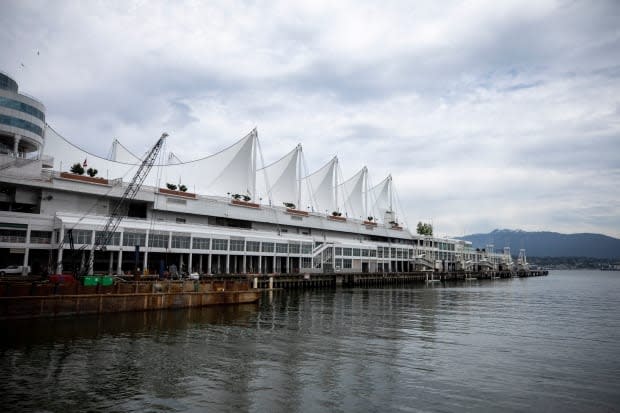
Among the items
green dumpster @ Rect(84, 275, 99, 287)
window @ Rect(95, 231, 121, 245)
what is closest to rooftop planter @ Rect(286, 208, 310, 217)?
window @ Rect(95, 231, 121, 245)

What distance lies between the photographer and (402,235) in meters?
114

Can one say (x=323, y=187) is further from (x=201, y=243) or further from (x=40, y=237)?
(x=40, y=237)

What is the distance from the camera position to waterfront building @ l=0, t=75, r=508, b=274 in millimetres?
47781

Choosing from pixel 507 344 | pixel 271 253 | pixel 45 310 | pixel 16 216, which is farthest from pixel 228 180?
pixel 507 344

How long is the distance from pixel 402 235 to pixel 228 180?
55.4 meters

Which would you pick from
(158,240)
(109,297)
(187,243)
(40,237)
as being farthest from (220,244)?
(109,297)

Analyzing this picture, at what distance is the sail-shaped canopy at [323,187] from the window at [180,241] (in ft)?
153

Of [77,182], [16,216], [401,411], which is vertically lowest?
[401,411]

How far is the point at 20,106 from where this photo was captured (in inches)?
1980

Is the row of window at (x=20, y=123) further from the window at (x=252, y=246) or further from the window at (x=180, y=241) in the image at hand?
the window at (x=252, y=246)

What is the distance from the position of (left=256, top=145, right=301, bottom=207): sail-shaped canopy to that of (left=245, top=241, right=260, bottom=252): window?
888 inches

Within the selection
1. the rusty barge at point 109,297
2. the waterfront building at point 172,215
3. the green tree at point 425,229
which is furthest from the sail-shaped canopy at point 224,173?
the green tree at point 425,229

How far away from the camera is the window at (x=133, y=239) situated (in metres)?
50.9

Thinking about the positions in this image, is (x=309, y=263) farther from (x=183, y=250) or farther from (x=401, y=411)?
(x=401, y=411)
